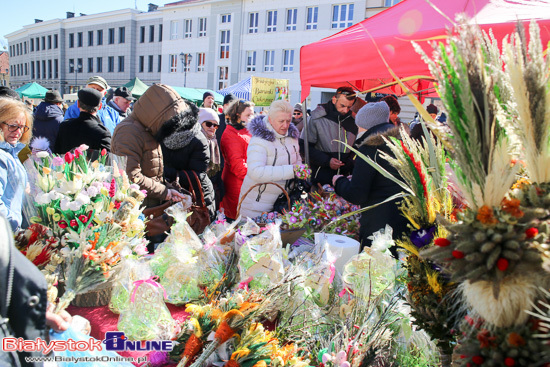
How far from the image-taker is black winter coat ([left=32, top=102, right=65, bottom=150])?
480 centimetres

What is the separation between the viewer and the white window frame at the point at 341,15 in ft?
77.8

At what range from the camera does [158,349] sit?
55.1 inches

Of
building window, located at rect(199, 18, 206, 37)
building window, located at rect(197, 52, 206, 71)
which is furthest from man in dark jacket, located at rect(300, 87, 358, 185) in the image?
building window, located at rect(199, 18, 206, 37)

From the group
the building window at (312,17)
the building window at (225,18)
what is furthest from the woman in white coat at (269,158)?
the building window at (225,18)

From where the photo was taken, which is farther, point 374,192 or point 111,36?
point 111,36

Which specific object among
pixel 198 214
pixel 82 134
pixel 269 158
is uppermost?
pixel 82 134

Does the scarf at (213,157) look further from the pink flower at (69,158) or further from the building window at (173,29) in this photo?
the building window at (173,29)

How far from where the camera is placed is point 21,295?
3.04 feet

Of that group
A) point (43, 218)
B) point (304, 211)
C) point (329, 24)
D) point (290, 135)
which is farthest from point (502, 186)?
point (329, 24)

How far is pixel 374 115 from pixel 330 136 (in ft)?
4.53

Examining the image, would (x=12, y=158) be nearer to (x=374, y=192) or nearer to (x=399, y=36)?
(x=374, y=192)

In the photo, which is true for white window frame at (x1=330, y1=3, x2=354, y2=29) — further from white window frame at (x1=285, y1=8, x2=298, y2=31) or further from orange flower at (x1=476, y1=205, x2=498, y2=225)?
orange flower at (x1=476, y1=205, x2=498, y2=225)

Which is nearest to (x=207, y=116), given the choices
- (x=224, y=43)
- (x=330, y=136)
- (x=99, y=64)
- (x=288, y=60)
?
(x=330, y=136)

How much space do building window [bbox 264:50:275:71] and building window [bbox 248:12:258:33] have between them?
7.21 ft
